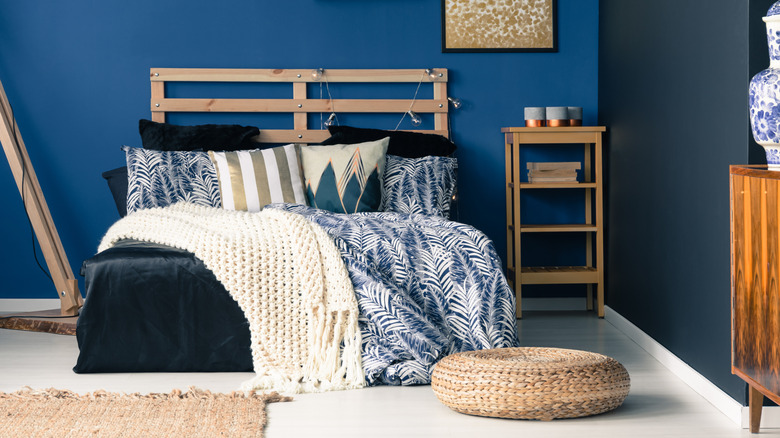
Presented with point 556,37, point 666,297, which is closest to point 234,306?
point 666,297

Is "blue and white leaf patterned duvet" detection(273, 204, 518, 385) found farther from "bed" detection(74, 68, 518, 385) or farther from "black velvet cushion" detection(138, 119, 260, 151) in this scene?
"black velvet cushion" detection(138, 119, 260, 151)

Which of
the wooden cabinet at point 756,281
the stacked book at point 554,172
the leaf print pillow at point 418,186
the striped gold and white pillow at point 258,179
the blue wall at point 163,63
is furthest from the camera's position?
the blue wall at point 163,63

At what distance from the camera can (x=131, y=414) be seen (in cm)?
232

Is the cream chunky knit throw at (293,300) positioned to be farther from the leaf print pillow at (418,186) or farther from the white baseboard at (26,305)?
the white baseboard at (26,305)

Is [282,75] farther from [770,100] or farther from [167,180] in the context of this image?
[770,100]

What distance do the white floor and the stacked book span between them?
1085 mm

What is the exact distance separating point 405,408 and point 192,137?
7.01 ft

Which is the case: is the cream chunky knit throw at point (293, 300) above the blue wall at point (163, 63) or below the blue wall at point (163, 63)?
below

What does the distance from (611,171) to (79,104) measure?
282cm

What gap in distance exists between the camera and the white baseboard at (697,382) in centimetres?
221

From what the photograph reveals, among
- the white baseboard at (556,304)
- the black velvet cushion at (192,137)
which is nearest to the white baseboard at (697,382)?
the white baseboard at (556,304)

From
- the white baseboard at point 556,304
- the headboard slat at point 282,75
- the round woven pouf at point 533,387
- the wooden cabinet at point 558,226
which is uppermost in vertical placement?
the headboard slat at point 282,75

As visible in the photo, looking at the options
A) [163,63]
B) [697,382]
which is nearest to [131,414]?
[697,382]

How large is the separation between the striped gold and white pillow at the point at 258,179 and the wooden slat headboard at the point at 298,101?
0.59 m
